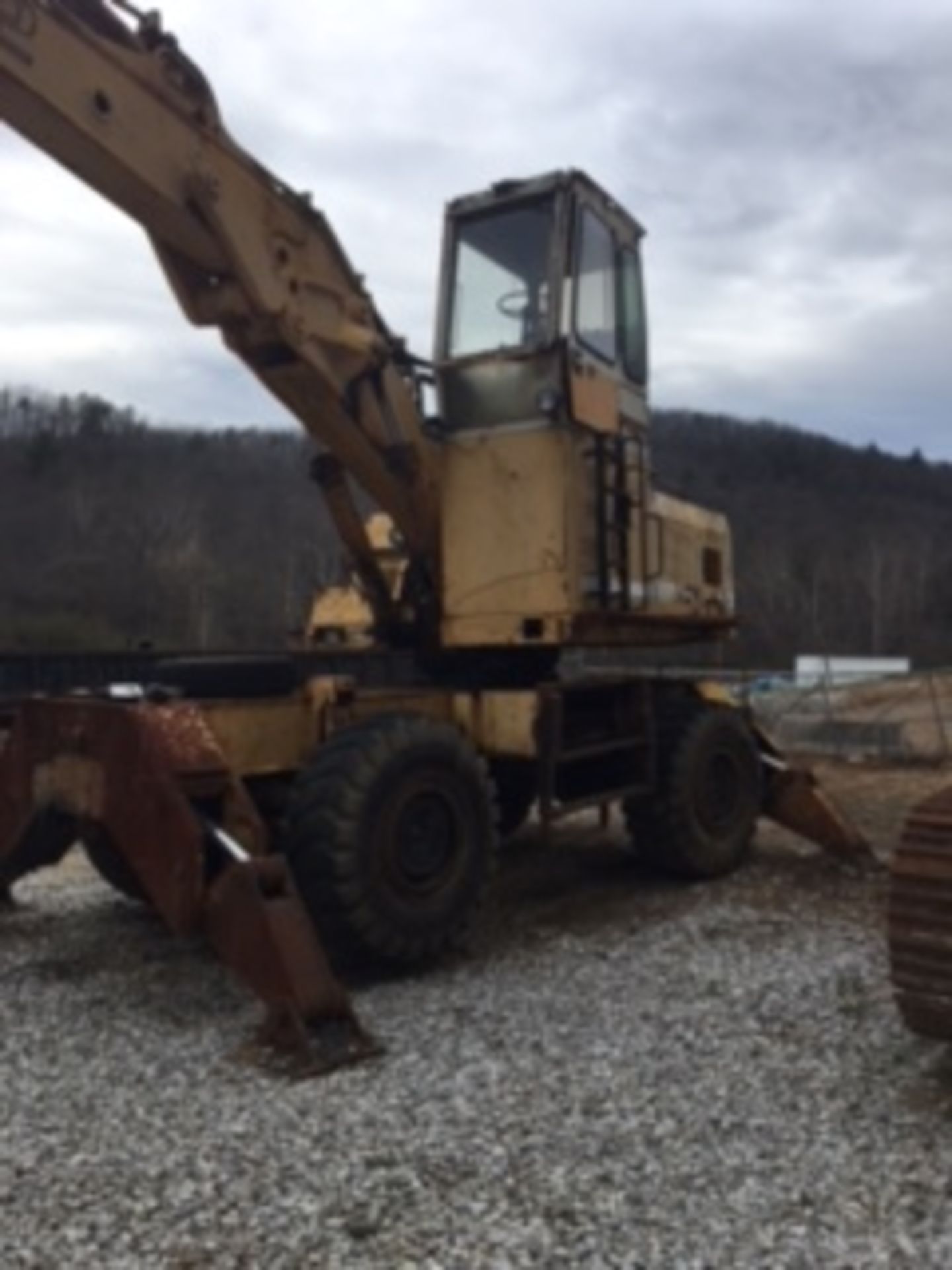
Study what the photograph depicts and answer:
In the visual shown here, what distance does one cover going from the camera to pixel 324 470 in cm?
953

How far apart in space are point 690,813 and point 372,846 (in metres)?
3.34

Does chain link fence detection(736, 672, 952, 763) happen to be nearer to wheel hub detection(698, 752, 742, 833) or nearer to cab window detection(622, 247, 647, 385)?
wheel hub detection(698, 752, 742, 833)

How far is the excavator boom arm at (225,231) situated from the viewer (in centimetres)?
700

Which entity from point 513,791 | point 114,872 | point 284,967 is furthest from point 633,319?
point 284,967

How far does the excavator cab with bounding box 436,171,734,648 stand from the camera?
9.14 metres

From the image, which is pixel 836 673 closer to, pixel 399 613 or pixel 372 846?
pixel 399 613

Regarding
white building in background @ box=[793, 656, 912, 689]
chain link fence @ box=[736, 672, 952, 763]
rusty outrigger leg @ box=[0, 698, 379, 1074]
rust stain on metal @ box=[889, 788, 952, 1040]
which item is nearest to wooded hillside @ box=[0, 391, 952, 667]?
white building in background @ box=[793, 656, 912, 689]

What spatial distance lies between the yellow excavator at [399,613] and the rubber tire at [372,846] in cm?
2

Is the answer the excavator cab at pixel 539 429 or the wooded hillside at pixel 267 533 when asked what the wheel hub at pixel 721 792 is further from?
the wooded hillside at pixel 267 533

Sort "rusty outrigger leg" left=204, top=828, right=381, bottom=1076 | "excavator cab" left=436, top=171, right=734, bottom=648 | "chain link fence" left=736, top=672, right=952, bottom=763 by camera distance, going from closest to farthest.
A: "rusty outrigger leg" left=204, top=828, right=381, bottom=1076 < "excavator cab" left=436, top=171, right=734, bottom=648 < "chain link fence" left=736, top=672, right=952, bottom=763

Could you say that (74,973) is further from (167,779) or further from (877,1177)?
(877,1177)

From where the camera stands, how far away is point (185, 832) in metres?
6.92

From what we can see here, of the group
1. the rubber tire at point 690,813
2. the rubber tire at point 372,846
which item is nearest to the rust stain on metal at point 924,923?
the rubber tire at point 372,846

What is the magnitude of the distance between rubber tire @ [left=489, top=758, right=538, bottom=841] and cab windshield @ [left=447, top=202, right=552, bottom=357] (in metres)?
2.69
